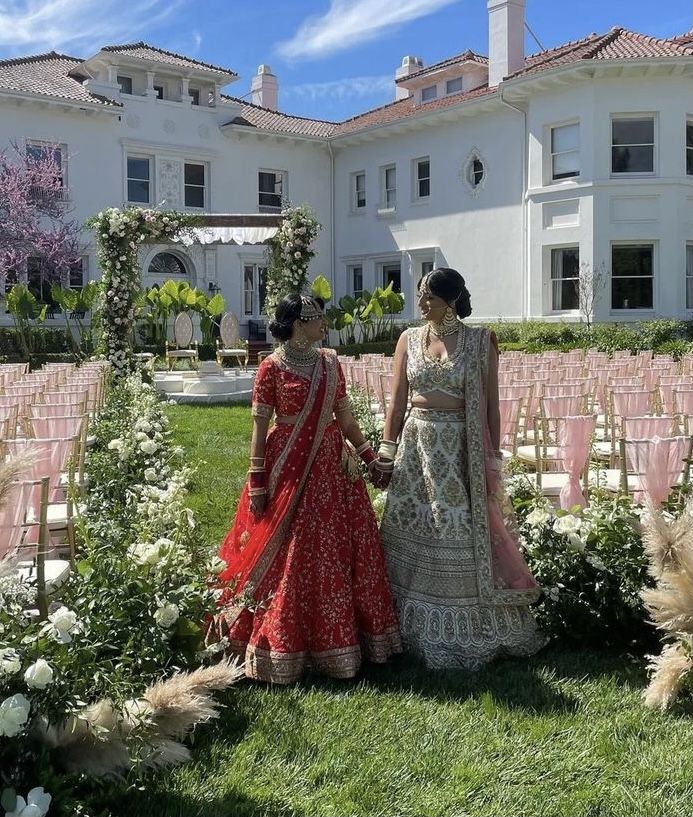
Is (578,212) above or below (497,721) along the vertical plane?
above

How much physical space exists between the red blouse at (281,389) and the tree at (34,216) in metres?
21.1

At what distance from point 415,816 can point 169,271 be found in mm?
25810

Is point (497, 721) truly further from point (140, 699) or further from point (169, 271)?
point (169, 271)

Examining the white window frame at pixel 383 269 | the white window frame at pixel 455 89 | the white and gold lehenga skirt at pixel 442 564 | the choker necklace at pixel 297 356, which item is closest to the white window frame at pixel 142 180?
the white window frame at pixel 383 269

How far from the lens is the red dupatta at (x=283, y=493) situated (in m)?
4.07

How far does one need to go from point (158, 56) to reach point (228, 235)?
512 inches

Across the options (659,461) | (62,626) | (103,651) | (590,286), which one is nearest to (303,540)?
(103,651)

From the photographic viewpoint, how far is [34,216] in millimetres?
24094

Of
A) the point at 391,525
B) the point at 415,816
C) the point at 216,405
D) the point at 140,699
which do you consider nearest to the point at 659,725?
the point at 415,816

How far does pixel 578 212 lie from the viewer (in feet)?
74.2

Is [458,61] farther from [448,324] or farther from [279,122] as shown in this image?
[448,324]

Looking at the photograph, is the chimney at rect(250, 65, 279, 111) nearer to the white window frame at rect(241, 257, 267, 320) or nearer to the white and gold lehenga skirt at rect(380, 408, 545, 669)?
the white window frame at rect(241, 257, 267, 320)

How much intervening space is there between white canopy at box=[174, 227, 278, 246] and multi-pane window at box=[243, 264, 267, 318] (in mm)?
11611

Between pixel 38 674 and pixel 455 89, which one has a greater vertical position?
pixel 455 89
